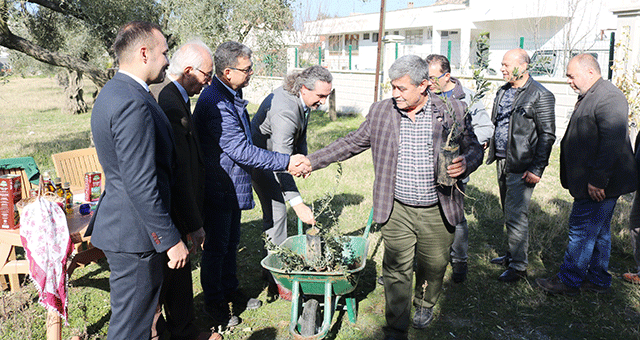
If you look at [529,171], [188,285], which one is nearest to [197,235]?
[188,285]

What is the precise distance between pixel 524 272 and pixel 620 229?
2.13m

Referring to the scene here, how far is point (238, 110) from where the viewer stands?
11.7ft

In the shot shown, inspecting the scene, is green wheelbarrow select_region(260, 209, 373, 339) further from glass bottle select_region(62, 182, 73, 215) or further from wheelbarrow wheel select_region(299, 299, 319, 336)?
glass bottle select_region(62, 182, 73, 215)

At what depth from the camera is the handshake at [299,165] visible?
3580 millimetres

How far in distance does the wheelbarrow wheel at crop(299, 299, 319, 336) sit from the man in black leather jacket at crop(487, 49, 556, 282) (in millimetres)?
2178

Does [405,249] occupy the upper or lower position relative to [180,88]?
lower

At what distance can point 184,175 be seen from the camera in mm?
2760

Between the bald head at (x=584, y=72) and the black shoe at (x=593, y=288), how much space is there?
1.79 m

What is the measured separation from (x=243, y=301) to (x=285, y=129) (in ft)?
→ 5.21

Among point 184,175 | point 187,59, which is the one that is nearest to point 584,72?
point 187,59

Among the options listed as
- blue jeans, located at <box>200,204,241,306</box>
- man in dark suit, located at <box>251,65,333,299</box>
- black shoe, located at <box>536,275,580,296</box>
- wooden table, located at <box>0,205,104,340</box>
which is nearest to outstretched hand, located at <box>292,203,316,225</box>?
man in dark suit, located at <box>251,65,333,299</box>

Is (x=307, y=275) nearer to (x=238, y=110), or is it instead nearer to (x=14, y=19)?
(x=238, y=110)

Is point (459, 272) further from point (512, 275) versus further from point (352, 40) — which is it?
point (352, 40)

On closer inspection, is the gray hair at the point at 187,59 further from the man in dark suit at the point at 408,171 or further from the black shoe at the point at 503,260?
the black shoe at the point at 503,260
